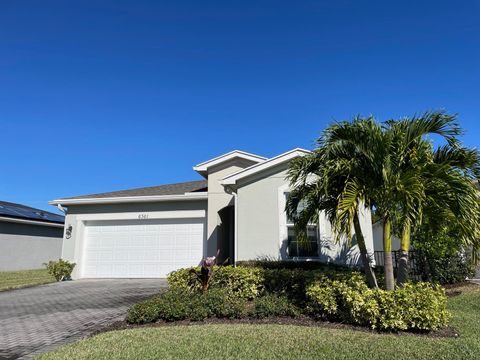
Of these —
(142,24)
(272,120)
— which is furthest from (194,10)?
(272,120)

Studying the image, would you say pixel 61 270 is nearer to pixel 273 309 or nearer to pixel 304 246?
pixel 304 246

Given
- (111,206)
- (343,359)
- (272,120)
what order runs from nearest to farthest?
(343,359)
(111,206)
(272,120)

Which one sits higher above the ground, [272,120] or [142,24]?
[142,24]

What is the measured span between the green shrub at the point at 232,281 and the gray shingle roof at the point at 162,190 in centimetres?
777

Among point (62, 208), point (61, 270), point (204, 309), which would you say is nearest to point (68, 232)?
point (62, 208)

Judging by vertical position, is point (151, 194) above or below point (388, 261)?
above

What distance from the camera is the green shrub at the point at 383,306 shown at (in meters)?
5.96

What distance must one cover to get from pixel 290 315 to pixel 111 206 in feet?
39.5

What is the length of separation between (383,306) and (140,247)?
40.7ft

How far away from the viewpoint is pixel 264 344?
5258mm

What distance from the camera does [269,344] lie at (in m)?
5.27

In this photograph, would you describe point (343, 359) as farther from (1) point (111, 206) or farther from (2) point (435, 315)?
(1) point (111, 206)

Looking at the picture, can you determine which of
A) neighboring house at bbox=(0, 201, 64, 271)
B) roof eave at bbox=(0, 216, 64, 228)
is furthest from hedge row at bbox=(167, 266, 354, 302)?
neighboring house at bbox=(0, 201, 64, 271)

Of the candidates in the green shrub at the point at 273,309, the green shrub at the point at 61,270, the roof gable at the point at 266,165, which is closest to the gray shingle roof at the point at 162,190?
the green shrub at the point at 61,270
